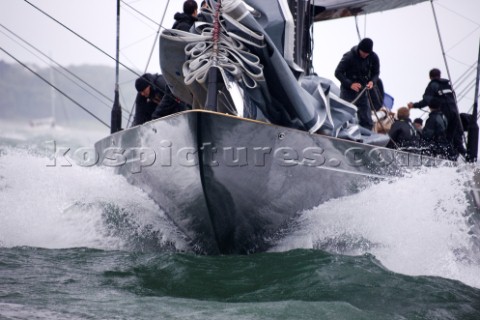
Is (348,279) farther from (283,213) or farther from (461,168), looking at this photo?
(461,168)

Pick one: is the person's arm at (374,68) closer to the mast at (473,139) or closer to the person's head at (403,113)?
the person's head at (403,113)

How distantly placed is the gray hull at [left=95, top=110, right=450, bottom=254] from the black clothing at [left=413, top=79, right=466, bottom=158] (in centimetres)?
272

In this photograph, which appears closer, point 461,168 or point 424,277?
point 424,277

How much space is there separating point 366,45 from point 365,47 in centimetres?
3

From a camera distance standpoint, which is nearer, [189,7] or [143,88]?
[189,7]

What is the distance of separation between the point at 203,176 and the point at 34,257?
1448mm

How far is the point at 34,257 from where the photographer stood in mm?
5859

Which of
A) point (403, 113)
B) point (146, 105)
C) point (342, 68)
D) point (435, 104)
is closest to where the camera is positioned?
point (146, 105)

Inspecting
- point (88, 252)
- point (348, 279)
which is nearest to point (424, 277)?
point (348, 279)

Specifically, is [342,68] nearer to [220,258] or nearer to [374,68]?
[374,68]

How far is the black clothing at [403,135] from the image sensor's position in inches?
328

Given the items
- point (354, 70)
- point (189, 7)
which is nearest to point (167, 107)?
point (189, 7)

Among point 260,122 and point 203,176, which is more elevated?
point 260,122

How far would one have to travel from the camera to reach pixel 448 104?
29.9 ft
